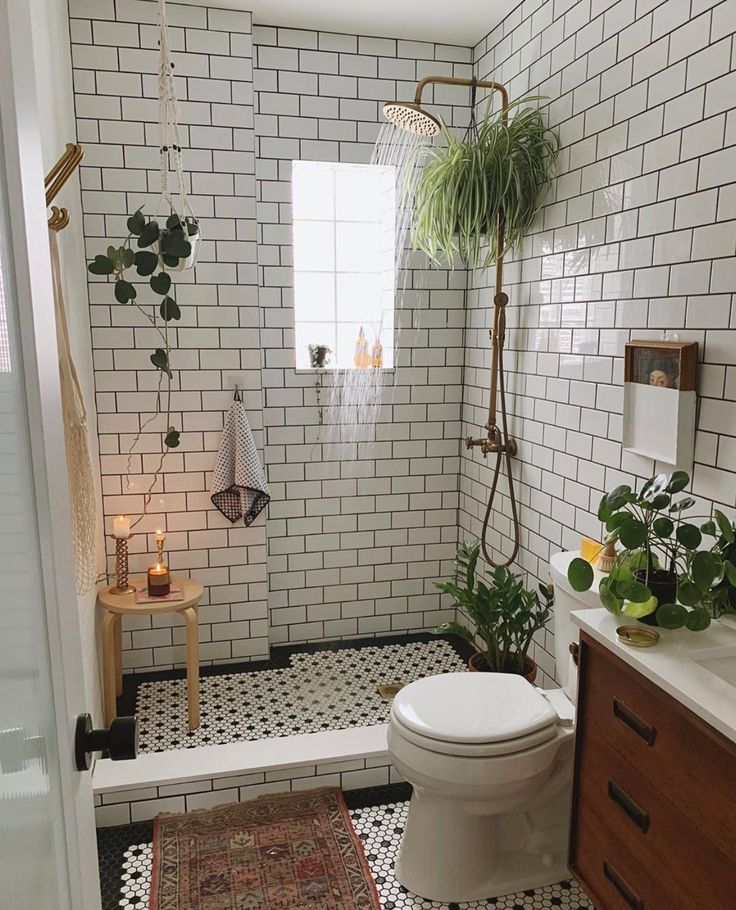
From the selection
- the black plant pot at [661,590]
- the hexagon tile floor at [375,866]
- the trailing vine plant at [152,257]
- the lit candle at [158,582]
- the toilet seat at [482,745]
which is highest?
the trailing vine plant at [152,257]

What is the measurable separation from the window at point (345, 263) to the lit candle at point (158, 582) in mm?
1120

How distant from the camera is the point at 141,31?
277 cm

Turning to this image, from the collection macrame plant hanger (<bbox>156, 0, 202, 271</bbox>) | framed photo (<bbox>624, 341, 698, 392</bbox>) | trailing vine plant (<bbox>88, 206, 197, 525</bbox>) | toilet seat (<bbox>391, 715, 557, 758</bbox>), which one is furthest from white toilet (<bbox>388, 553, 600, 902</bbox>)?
macrame plant hanger (<bbox>156, 0, 202, 271</bbox>)

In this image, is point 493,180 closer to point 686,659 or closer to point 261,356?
point 261,356

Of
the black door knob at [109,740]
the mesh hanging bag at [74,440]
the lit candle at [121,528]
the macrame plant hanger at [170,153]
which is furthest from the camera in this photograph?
the lit candle at [121,528]

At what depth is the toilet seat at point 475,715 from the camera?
1840mm

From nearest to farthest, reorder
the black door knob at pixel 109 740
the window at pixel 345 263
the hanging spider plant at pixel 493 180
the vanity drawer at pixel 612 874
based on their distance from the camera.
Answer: the black door knob at pixel 109 740
the vanity drawer at pixel 612 874
the hanging spider plant at pixel 493 180
the window at pixel 345 263

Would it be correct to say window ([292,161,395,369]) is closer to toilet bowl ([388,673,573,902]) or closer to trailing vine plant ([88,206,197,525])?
trailing vine plant ([88,206,197,525])

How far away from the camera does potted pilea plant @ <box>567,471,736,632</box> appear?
1.54m

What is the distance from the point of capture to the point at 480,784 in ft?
6.03

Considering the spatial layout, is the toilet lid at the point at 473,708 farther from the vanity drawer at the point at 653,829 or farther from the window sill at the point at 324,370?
the window sill at the point at 324,370

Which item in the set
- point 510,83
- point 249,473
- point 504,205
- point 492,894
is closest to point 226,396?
point 249,473

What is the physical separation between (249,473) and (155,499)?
1.45ft

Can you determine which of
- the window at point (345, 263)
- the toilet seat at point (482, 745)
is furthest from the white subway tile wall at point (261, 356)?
the toilet seat at point (482, 745)
